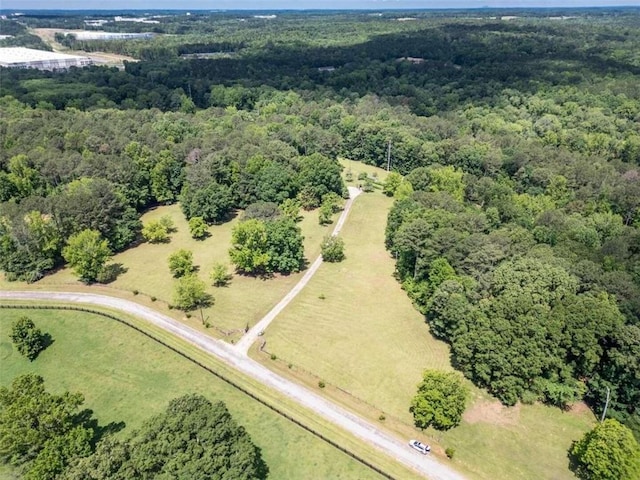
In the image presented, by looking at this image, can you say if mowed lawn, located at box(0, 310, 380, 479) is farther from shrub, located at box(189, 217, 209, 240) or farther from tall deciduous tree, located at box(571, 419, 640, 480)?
shrub, located at box(189, 217, 209, 240)

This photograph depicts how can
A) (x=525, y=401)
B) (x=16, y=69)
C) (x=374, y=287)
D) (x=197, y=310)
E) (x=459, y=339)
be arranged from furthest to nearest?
(x=16, y=69) → (x=374, y=287) → (x=197, y=310) → (x=459, y=339) → (x=525, y=401)

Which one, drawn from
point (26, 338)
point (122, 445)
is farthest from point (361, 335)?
point (26, 338)

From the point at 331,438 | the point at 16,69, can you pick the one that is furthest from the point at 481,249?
the point at 16,69

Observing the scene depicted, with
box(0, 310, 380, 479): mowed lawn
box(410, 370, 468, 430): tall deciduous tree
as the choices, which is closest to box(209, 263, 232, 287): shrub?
box(0, 310, 380, 479): mowed lawn

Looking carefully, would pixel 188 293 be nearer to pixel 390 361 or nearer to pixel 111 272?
pixel 111 272

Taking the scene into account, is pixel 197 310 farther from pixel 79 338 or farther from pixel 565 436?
pixel 565 436

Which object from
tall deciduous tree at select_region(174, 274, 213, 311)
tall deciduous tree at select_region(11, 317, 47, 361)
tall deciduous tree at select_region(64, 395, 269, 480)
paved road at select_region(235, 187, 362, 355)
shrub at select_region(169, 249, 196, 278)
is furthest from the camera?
shrub at select_region(169, 249, 196, 278)
